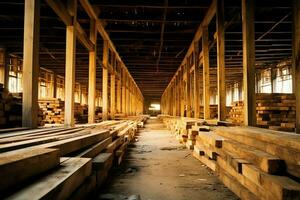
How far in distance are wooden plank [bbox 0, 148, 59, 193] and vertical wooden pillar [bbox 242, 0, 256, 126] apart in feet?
15.5

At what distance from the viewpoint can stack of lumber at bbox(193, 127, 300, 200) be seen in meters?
2.68

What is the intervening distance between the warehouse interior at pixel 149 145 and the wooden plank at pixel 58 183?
0.03 feet

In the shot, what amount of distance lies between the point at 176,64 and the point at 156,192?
18244 mm

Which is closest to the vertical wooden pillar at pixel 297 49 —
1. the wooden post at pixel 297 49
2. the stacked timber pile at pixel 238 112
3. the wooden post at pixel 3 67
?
the wooden post at pixel 297 49

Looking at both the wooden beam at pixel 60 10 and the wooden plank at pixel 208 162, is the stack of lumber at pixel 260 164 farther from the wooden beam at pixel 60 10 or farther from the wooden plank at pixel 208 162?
the wooden beam at pixel 60 10

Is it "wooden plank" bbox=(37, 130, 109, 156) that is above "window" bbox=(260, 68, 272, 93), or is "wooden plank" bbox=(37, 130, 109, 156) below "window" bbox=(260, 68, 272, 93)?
below

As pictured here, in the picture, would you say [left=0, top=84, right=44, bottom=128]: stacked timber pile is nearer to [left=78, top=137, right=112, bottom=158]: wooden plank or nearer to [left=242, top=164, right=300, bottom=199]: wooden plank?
[left=78, top=137, right=112, bottom=158]: wooden plank

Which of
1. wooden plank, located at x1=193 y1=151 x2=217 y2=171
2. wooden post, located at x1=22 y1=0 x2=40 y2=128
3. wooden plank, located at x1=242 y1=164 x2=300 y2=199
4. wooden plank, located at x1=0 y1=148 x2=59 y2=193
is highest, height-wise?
wooden post, located at x1=22 y1=0 x2=40 y2=128

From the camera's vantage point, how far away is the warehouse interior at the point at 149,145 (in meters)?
2.83

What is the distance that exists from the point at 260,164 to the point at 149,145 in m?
7.26

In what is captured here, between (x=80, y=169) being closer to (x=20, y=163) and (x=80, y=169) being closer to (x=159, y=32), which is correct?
(x=20, y=163)

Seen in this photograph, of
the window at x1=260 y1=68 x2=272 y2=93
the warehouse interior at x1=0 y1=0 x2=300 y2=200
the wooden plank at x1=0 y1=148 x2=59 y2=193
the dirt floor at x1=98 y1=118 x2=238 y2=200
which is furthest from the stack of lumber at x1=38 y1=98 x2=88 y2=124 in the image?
the window at x1=260 y1=68 x2=272 y2=93

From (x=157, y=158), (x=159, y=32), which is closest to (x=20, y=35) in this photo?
(x=159, y=32)

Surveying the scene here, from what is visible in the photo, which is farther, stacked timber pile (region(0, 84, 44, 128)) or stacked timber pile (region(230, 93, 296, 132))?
stacked timber pile (region(230, 93, 296, 132))
